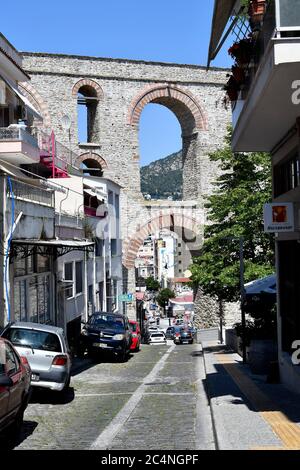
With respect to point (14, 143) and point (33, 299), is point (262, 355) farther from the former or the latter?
point (14, 143)

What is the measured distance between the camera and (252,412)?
9391 mm

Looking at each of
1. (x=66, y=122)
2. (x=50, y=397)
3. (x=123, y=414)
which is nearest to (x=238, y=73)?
(x=123, y=414)

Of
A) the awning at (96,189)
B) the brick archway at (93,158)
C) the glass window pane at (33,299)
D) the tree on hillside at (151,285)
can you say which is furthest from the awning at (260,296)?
the tree on hillside at (151,285)

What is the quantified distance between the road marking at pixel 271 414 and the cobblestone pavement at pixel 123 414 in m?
0.72

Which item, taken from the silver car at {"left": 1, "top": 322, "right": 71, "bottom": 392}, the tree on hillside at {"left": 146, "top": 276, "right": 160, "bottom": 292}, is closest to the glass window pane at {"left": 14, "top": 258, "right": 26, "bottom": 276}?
the silver car at {"left": 1, "top": 322, "right": 71, "bottom": 392}

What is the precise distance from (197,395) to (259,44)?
664 cm

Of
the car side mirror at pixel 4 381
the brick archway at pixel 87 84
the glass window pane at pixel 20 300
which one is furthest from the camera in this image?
the brick archway at pixel 87 84

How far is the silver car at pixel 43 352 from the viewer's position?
11867 millimetres

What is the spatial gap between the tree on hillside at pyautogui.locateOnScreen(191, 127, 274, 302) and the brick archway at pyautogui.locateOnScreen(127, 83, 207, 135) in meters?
14.5

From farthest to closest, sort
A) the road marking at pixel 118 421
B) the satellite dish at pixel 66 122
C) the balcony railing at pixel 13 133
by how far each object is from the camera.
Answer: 1. the satellite dish at pixel 66 122
2. the balcony railing at pixel 13 133
3. the road marking at pixel 118 421

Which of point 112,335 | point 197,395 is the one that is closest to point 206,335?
point 112,335

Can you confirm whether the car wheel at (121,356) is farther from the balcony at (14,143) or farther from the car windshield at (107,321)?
the balcony at (14,143)

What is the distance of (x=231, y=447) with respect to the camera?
7.33 meters

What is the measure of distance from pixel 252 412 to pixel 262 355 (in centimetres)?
550
